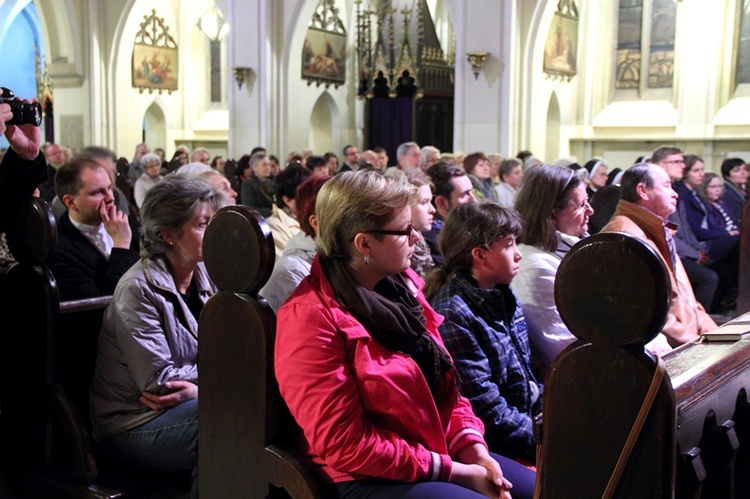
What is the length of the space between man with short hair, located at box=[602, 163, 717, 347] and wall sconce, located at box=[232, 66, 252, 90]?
34.5 feet

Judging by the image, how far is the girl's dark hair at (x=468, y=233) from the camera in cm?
278

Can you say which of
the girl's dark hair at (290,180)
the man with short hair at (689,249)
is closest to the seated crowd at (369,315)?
the girl's dark hair at (290,180)

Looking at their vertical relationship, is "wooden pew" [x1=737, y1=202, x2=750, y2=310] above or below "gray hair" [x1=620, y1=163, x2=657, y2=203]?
below

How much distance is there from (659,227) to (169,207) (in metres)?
2.40

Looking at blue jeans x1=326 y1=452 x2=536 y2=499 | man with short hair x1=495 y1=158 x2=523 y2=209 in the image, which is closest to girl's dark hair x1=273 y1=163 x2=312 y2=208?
blue jeans x1=326 y1=452 x2=536 y2=499

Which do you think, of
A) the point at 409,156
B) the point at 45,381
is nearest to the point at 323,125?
the point at 409,156

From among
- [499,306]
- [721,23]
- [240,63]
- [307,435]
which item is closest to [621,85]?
[721,23]

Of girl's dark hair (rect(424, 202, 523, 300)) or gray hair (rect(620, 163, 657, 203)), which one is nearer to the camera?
girl's dark hair (rect(424, 202, 523, 300))

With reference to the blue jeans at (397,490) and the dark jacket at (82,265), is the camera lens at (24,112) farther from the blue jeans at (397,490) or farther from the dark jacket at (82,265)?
the blue jeans at (397,490)

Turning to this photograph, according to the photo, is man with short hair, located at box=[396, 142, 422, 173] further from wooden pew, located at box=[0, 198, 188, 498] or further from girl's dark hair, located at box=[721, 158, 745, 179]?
wooden pew, located at box=[0, 198, 188, 498]

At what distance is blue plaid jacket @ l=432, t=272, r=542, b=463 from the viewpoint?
100 inches

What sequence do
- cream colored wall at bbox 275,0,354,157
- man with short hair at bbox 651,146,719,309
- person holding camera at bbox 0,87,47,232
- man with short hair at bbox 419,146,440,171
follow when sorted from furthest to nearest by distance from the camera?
cream colored wall at bbox 275,0,354,157 → man with short hair at bbox 419,146,440,171 → man with short hair at bbox 651,146,719,309 → person holding camera at bbox 0,87,47,232

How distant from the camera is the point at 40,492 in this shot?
9.31ft

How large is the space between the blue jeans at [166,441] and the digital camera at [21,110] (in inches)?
46.8
